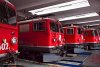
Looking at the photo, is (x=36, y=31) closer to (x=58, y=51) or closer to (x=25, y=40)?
(x=25, y=40)

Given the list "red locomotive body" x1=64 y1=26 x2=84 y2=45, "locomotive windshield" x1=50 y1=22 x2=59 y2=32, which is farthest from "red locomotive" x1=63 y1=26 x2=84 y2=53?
"locomotive windshield" x1=50 y1=22 x2=59 y2=32

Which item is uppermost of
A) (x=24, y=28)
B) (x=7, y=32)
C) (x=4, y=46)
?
(x=24, y=28)

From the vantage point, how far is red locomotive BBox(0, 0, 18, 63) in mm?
4625

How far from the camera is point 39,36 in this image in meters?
8.81

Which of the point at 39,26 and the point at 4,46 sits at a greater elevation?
the point at 39,26

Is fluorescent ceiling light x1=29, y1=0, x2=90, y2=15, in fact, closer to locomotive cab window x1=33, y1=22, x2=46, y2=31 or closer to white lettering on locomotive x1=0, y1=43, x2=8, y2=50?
locomotive cab window x1=33, y1=22, x2=46, y2=31

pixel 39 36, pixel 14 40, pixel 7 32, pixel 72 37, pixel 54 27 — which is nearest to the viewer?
pixel 7 32

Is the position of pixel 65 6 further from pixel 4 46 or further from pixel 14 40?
pixel 4 46

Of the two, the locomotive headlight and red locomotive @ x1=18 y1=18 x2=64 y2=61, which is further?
red locomotive @ x1=18 y1=18 x2=64 y2=61

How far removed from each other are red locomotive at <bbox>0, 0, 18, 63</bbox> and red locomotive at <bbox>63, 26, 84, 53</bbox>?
8.59 meters

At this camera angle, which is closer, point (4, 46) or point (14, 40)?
point (4, 46)

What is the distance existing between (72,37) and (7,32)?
9.27m

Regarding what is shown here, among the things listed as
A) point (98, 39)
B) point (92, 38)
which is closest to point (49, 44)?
point (92, 38)

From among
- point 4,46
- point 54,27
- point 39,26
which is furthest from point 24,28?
point 4,46
